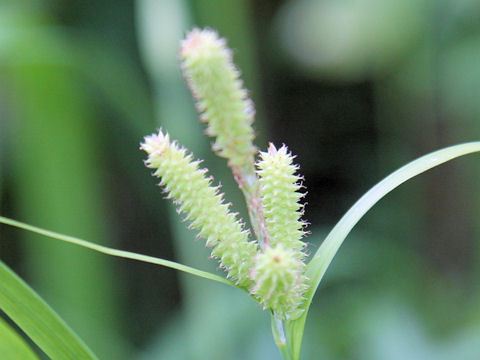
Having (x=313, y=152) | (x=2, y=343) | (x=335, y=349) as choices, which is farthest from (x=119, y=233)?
(x=2, y=343)

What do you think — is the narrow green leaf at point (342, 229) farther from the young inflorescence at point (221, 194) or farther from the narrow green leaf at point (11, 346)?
the narrow green leaf at point (11, 346)

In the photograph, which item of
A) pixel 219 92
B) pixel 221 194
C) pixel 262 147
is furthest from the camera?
pixel 262 147

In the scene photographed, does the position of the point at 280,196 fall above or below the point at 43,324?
above

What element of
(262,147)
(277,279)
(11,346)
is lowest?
(11,346)

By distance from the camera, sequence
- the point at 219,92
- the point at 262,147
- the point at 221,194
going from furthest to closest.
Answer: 1. the point at 262,147
2. the point at 221,194
3. the point at 219,92

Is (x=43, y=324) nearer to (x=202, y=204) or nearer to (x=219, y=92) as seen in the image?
(x=202, y=204)

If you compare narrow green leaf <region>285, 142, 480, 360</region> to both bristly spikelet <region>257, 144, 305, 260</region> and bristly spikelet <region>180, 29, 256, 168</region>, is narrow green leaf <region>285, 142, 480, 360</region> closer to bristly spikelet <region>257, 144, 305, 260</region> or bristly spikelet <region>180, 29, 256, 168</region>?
bristly spikelet <region>257, 144, 305, 260</region>

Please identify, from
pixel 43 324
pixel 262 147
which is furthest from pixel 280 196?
pixel 262 147
